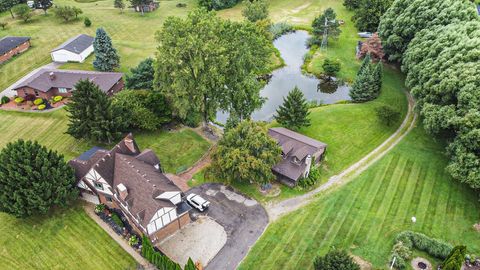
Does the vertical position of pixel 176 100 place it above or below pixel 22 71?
above

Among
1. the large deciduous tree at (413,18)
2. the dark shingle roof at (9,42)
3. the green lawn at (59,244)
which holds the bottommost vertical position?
the green lawn at (59,244)

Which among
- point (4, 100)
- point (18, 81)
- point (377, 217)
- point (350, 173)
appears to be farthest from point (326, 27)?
point (4, 100)

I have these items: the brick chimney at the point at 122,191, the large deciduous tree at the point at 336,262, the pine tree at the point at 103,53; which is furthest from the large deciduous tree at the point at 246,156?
the pine tree at the point at 103,53

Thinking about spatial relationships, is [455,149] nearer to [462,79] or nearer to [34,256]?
[462,79]

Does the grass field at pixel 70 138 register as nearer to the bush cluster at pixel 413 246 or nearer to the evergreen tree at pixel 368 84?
the bush cluster at pixel 413 246

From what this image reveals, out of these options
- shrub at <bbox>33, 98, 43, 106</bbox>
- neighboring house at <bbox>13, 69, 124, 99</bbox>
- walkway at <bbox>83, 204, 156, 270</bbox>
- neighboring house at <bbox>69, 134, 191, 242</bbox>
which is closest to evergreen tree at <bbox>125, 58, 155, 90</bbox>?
neighboring house at <bbox>13, 69, 124, 99</bbox>

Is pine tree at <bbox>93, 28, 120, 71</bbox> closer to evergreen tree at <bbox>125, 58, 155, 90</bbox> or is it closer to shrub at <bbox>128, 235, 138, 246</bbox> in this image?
evergreen tree at <bbox>125, 58, 155, 90</bbox>

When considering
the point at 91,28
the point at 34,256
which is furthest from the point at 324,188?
the point at 91,28
